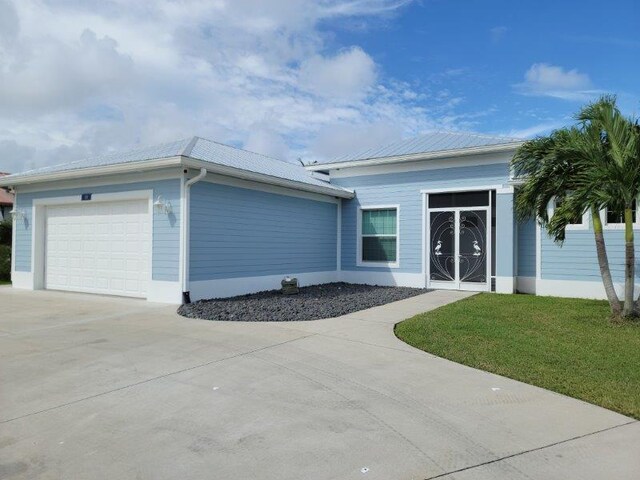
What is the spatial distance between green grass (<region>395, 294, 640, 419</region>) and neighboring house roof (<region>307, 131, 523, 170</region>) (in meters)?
4.82

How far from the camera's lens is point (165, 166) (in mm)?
10883

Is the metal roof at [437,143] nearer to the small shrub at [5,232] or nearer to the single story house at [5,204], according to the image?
the small shrub at [5,232]

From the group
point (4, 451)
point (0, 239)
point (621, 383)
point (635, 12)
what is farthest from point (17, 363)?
point (0, 239)

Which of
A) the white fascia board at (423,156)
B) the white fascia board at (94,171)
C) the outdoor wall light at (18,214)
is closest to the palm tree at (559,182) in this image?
the white fascia board at (423,156)

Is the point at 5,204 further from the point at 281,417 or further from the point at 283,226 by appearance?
the point at 281,417

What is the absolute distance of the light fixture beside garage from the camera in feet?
36.7

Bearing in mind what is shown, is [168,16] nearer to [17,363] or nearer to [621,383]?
[17,363]

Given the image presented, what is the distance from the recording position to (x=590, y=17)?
1141cm

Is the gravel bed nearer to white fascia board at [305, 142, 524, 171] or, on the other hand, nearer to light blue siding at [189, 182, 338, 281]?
light blue siding at [189, 182, 338, 281]

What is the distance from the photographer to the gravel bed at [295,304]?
9.59 m

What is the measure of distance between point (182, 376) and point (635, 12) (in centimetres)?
1151

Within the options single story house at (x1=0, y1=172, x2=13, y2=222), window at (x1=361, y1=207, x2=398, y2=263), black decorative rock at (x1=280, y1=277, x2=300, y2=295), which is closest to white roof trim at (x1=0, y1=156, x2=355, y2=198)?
window at (x1=361, y1=207, x2=398, y2=263)

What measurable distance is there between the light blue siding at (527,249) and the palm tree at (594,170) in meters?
3.87

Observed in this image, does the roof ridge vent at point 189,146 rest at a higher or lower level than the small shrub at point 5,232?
higher
